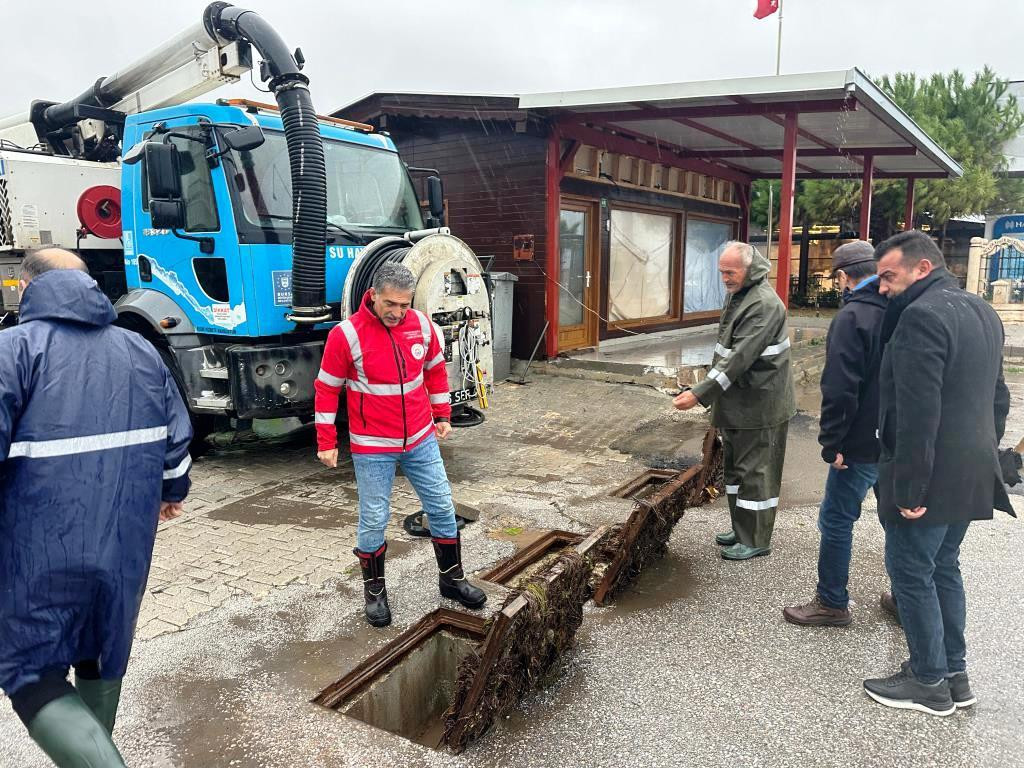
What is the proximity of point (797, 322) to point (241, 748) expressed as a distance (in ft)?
56.2

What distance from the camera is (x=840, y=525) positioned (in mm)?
3455

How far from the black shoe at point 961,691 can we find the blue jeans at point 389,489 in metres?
2.25

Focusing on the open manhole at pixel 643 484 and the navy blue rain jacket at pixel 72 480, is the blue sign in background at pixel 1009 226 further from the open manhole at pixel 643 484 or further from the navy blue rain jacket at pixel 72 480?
the navy blue rain jacket at pixel 72 480

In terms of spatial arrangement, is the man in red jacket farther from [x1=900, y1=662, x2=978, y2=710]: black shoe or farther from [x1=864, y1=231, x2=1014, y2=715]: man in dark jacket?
[x1=900, y1=662, x2=978, y2=710]: black shoe

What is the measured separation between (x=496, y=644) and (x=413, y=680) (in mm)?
901

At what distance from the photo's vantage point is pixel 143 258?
5836 millimetres

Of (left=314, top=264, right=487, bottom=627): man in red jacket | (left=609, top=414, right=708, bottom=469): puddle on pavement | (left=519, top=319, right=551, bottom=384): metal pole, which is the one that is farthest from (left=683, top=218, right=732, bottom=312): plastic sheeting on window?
(left=314, top=264, right=487, bottom=627): man in red jacket

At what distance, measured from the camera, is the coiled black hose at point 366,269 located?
17.7ft

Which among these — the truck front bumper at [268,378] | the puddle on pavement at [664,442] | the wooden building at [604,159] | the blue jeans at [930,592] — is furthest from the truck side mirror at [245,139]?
the wooden building at [604,159]

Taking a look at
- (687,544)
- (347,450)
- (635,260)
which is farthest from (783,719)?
(635,260)

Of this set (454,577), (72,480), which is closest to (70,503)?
(72,480)

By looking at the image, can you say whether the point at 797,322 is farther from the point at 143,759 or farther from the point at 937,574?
the point at 143,759

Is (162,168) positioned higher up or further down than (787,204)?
further down

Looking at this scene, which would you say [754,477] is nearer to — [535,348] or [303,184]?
[303,184]
